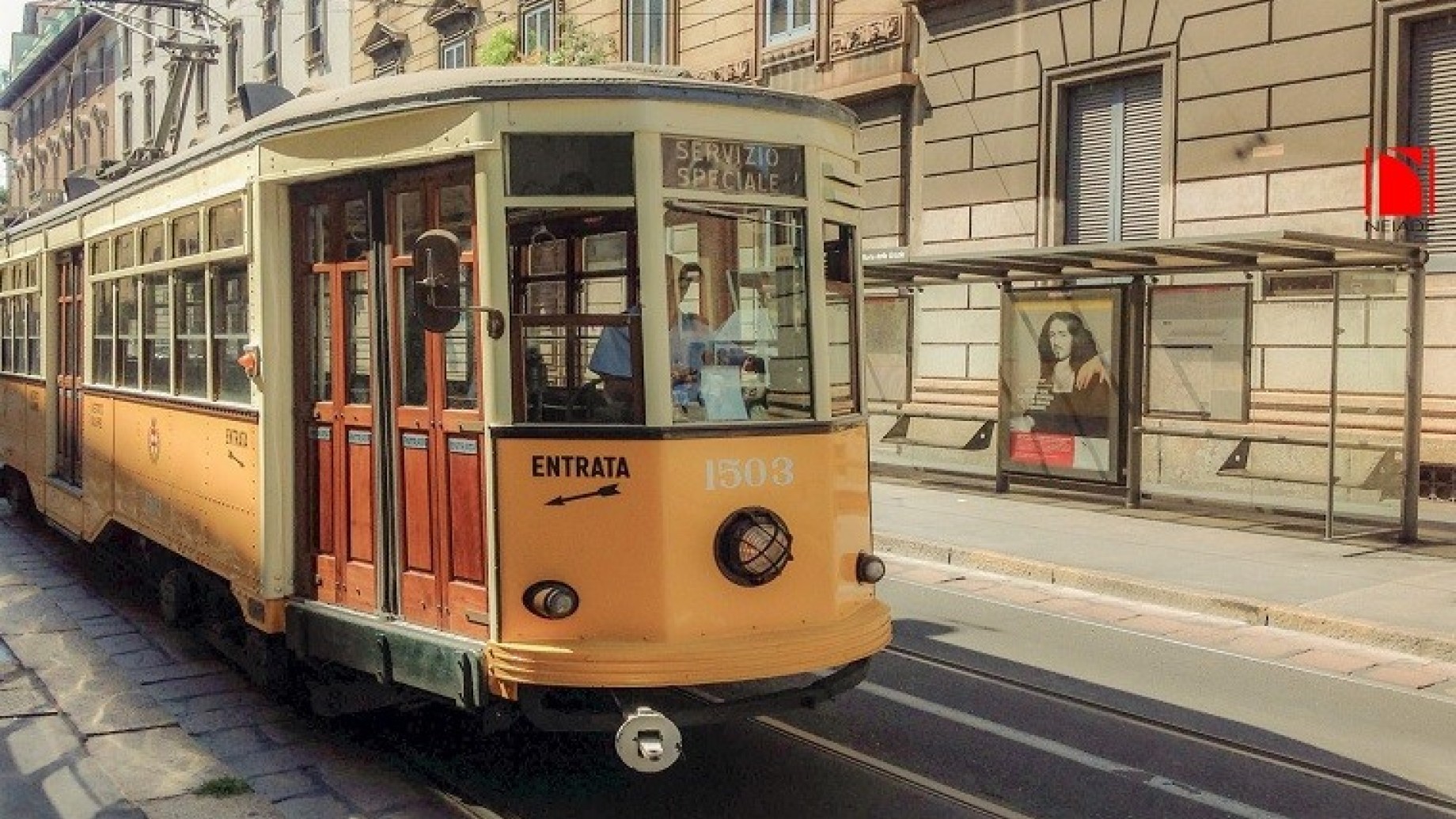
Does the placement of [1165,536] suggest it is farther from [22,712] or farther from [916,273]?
[22,712]

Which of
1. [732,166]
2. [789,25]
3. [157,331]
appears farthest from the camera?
[789,25]

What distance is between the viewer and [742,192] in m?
5.66

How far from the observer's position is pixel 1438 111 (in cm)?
1425

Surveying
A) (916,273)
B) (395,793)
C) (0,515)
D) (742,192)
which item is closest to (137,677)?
(395,793)

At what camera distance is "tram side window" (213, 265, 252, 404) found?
6.89m

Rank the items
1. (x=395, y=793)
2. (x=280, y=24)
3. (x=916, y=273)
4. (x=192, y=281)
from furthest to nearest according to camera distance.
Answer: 1. (x=280, y=24)
2. (x=916, y=273)
3. (x=192, y=281)
4. (x=395, y=793)

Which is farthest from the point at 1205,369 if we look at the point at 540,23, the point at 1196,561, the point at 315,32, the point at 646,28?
the point at 315,32

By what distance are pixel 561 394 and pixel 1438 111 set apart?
11.8 meters

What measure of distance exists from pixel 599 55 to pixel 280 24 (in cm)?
1692

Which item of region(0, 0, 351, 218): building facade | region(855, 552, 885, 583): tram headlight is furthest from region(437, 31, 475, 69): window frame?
region(855, 552, 885, 583): tram headlight

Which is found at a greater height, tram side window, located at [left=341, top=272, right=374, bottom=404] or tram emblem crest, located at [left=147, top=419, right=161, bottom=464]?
tram side window, located at [left=341, top=272, right=374, bottom=404]

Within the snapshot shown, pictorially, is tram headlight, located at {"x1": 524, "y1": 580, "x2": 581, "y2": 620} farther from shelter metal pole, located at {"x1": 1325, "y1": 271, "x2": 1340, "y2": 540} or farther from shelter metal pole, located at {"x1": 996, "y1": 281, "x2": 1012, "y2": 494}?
shelter metal pole, located at {"x1": 996, "y1": 281, "x2": 1012, "y2": 494}

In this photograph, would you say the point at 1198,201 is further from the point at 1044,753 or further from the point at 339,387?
the point at 339,387

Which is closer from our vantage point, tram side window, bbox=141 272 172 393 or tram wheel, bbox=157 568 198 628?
tram side window, bbox=141 272 172 393
